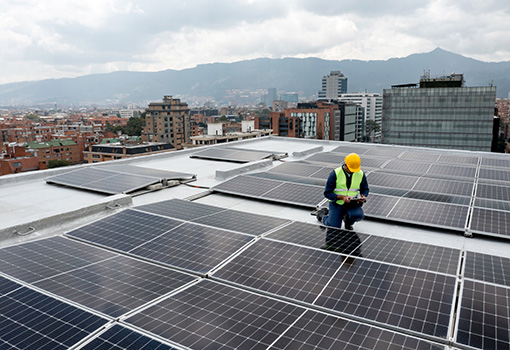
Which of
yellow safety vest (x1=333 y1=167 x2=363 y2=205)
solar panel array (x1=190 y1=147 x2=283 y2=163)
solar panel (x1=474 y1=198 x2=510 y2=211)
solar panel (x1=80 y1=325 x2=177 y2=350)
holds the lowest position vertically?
solar panel (x1=474 y1=198 x2=510 y2=211)

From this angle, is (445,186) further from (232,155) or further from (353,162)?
(232,155)

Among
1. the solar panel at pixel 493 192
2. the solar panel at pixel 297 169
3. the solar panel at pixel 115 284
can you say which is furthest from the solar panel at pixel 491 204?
the solar panel at pixel 115 284

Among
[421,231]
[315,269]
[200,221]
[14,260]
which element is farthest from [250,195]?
[14,260]

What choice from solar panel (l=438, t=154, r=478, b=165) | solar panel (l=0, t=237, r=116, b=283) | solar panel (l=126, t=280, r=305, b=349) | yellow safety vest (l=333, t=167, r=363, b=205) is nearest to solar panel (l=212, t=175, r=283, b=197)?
yellow safety vest (l=333, t=167, r=363, b=205)

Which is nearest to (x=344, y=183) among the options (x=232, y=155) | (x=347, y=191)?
(x=347, y=191)

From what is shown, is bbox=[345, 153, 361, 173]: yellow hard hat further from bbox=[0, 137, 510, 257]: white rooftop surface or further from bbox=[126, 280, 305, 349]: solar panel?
bbox=[126, 280, 305, 349]: solar panel

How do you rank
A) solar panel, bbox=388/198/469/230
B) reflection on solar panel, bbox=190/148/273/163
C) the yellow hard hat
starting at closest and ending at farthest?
the yellow hard hat
solar panel, bbox=388/198/469/230
reflection on solar panel, bbox=190/148/273/163

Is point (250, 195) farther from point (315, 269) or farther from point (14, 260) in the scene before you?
point (14, 260)

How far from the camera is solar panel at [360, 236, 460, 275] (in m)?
7.11

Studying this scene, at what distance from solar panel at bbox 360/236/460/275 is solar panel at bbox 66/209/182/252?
4756 mm

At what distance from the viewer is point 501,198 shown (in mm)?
→ 13125

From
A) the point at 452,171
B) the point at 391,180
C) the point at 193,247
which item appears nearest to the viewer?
the point at 193,247

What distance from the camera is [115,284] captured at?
6422 mm

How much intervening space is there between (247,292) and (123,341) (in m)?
2.09
